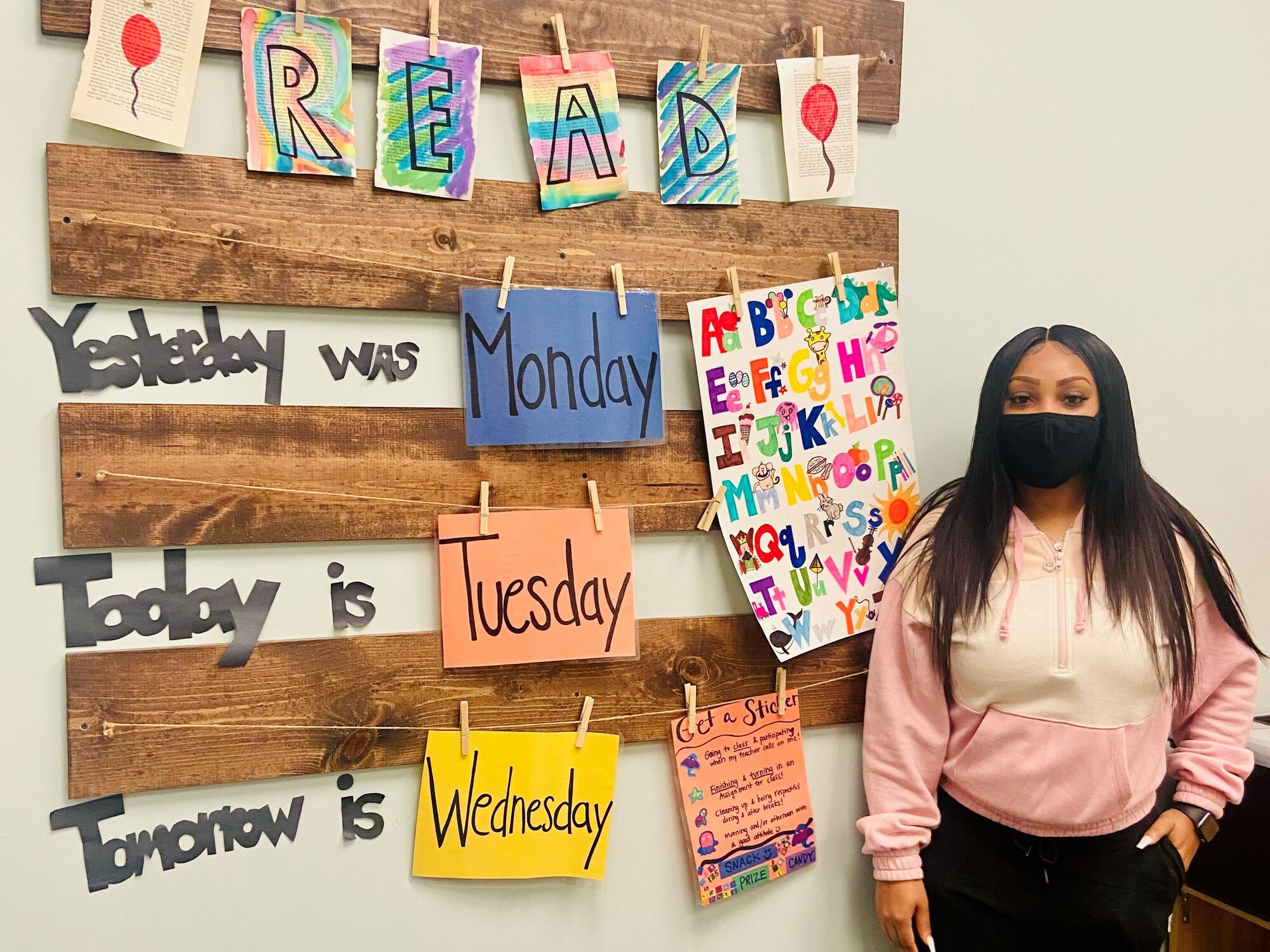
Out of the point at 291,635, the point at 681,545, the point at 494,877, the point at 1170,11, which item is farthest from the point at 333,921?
the point at 1170,11

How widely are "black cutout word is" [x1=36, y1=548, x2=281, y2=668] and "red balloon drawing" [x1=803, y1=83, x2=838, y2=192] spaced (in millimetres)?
873

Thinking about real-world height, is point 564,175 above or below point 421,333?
above

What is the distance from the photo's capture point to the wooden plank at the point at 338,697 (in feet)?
3.34

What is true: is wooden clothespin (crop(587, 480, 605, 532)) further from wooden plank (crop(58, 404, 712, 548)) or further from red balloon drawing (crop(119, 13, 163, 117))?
red balloon drawing (crop(119, 13, 163, 117))

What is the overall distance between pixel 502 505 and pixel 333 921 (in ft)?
1.69

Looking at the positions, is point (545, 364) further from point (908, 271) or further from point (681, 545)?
point (908, 271)

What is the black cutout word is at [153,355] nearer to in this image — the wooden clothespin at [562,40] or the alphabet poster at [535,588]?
the alphabet poster at [535,588]

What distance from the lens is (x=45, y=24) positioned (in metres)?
0.98

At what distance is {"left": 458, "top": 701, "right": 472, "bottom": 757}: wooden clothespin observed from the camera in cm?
112

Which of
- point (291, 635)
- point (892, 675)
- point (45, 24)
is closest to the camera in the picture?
point (45, 24)

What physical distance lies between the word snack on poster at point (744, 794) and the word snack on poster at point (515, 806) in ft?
0.35

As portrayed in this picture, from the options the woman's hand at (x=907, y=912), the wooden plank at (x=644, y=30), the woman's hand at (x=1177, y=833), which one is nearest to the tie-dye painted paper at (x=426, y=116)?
the wooden plank at (x=644, y=30)

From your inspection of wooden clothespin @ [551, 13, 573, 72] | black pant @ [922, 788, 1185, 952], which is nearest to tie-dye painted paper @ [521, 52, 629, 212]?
wooden clothespin @ [551, 13, 573, 72]

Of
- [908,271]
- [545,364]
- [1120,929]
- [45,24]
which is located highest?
[45,24]
